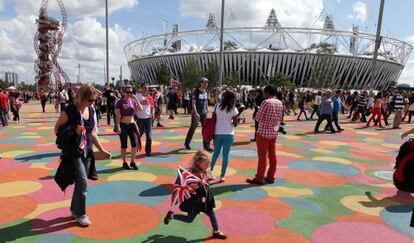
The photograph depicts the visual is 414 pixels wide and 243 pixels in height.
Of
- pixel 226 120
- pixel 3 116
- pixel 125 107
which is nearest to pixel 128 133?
pixel 125 107

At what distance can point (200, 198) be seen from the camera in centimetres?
405

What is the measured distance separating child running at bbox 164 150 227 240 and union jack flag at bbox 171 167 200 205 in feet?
0.10

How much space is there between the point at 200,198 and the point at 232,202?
1.57 metres

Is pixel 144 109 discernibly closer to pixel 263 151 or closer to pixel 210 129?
pixel 210 129

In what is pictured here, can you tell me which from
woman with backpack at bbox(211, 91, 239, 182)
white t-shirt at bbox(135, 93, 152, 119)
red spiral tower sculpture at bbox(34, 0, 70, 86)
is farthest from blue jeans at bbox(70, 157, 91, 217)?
red spiral tower sculpture at bbox(34, 0, 70, 86)

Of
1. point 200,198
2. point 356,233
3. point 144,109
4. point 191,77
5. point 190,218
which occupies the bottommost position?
Answer: point 356,233

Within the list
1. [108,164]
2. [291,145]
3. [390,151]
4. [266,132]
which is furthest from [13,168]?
[390,151]

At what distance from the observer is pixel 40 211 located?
501 cm

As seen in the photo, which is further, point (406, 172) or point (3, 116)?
point (3, 116)

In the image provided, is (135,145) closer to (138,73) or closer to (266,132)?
(266,132)

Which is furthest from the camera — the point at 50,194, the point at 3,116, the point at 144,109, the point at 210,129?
the point at 3,116

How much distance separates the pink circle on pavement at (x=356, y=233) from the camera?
4.31m

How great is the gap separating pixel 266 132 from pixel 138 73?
325ft

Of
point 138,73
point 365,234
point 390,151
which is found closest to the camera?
point 365,234
